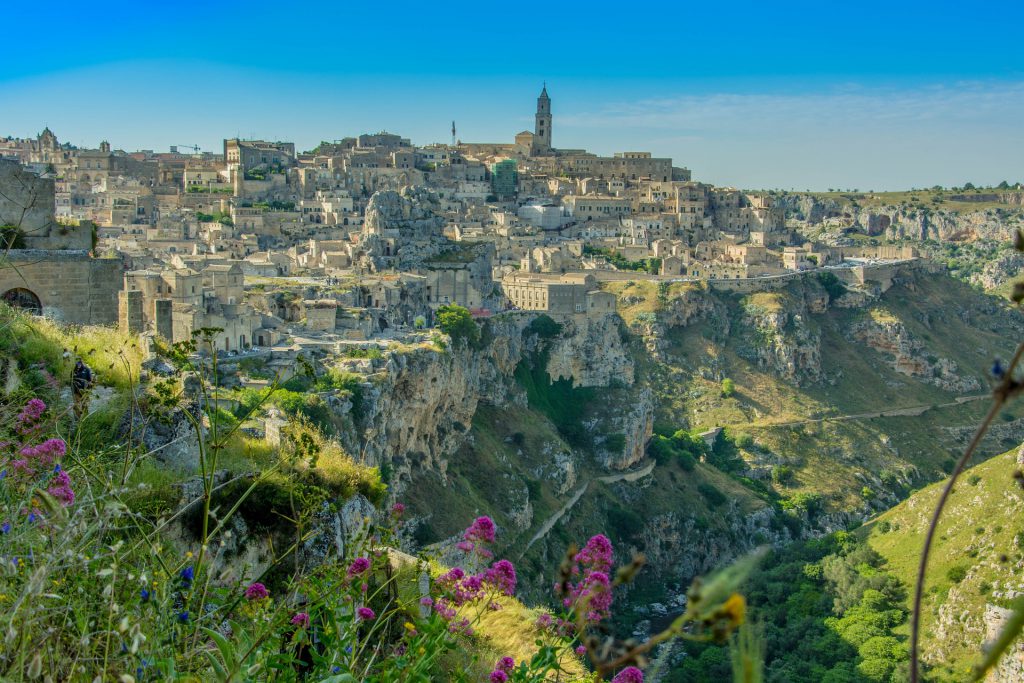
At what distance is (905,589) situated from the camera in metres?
28.0

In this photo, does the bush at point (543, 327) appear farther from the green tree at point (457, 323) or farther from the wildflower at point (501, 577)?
the wildflower at point (501, 577)

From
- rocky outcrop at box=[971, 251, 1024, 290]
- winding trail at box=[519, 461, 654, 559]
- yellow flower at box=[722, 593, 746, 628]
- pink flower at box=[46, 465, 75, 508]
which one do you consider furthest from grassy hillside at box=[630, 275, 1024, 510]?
yellow flower at box=[722, 593, 746, 628]

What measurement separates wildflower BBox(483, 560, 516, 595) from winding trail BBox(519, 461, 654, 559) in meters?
25.7

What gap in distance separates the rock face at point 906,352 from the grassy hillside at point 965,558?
2210cm

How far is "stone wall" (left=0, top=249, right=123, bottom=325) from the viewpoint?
1132 cm

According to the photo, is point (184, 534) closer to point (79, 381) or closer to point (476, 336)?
point (79, 381)

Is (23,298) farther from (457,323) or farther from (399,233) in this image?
(399,233)

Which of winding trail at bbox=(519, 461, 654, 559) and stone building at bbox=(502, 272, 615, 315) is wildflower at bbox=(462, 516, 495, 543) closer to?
winding trail at bbox=(519, 461, 654, 559)

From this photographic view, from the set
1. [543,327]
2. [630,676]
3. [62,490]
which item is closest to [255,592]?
[62,490]

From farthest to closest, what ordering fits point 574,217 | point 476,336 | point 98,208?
point 574,217
point 98,208
point 476,336

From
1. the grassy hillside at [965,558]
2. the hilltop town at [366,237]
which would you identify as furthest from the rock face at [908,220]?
the grassy hillside at [965,558]

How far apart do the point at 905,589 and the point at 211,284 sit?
66.9 feet

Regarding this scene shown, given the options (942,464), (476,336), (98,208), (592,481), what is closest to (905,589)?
(592,481)

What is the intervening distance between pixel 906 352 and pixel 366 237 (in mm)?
29775
